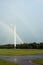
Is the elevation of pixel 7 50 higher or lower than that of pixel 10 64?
higher

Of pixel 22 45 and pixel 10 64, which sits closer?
pixel 10 64

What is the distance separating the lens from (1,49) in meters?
21.6

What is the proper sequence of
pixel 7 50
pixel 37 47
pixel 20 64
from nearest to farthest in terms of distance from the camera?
pixel 20 64 < pixel 37 47 < pixel 7 50

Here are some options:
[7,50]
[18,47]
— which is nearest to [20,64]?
[18,47]

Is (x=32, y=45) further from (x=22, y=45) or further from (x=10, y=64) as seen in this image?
(x=10, y=64)

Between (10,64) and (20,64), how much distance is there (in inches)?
28.0

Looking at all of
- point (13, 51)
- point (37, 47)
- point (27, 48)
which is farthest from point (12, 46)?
point (37, 47)

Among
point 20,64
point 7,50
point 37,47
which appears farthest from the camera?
point 7,50

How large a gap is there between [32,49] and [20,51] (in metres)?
1.66

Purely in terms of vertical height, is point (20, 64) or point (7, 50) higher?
point (7, 50)

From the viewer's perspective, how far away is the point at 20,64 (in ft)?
33.6

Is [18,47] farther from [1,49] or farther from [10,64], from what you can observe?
[10,64]

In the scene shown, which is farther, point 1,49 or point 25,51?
point 1,49

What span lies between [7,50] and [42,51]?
16.3ft
